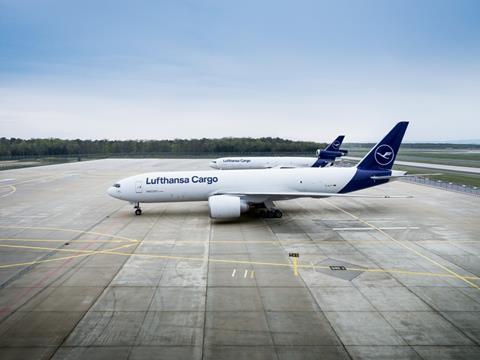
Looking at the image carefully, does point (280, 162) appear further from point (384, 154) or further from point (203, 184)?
point (203, 184)

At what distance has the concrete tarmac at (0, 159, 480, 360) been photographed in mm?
8734

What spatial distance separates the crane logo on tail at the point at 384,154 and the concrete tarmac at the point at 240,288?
5.17 metres

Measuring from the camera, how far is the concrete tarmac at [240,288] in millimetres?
8734

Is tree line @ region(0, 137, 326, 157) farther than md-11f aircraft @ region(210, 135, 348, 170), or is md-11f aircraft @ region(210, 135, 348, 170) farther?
tree line @ region(0, 137, 326, 157)

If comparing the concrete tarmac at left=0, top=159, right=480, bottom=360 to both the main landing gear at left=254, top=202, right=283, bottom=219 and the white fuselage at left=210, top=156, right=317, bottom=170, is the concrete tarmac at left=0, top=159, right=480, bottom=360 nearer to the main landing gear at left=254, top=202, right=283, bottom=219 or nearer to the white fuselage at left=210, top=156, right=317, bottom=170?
the main landing gear at left=254, top=202, right=283, bottom=219

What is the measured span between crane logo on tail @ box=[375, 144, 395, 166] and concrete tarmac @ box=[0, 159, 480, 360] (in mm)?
5170

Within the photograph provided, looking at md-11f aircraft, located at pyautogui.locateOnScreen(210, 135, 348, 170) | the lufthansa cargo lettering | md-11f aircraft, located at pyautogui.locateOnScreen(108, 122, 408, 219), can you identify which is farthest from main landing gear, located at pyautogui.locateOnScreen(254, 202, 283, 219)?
md-11f aircraft, located at pyautogui.locateOnScreen(210, 135, 348, 170)

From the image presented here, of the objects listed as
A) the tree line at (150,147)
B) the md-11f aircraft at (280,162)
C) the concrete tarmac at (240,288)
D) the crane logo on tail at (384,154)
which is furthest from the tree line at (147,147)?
the concrete tarmac at (240,288)

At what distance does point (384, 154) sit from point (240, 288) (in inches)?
760

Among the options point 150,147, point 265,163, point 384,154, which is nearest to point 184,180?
point 384,154

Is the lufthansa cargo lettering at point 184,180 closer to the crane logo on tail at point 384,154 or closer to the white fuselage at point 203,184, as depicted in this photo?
the white fuselage at point 203,184

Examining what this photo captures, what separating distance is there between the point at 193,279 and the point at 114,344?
4.41m

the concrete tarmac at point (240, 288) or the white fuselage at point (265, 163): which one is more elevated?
the white fuselage at point (265, 163)

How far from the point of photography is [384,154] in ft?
85.9
